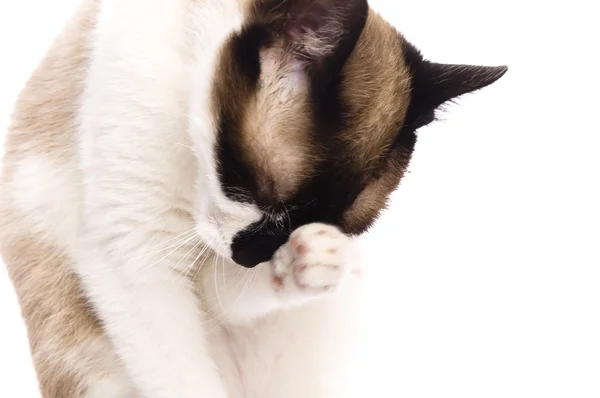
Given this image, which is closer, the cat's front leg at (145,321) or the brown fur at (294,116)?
the brown fur at (294,116)

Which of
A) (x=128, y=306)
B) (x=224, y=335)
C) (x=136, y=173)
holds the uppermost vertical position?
(x=136, y=173)

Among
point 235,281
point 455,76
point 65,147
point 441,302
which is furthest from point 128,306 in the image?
point 441,302

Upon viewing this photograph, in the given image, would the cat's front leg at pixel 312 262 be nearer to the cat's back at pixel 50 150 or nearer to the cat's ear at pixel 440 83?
the cat's ear at pixel 440 83

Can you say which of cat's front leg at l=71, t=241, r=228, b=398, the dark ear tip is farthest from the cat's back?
the dark ear tip

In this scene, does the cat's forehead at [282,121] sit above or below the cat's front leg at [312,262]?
above

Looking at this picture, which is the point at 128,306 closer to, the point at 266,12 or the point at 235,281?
the point at 235,281

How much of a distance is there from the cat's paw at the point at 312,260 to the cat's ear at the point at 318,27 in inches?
8.9

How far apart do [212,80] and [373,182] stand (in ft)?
0.93

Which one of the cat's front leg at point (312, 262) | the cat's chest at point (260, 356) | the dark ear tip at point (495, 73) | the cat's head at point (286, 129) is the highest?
the dark ear tip at point (495, 73)

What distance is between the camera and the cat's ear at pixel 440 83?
1.04 metres

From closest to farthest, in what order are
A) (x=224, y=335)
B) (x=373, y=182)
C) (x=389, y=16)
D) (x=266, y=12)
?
1. (x=266, y=12)
2. (x=373, y=182)
3. (x=224, y=335)
4. (x=389, y=16)

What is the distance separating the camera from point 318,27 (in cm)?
84

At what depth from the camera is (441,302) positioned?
1500 millimetres

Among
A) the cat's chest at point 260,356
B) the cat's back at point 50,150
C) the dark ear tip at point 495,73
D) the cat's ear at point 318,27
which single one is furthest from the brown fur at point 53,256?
the dark ear tip at point 495,73
